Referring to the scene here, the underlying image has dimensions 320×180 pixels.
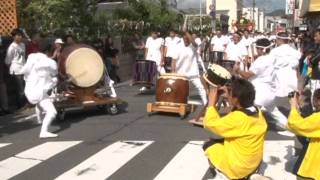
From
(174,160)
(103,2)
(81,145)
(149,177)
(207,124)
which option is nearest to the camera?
A: (207,124)

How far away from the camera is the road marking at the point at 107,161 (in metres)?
7.63

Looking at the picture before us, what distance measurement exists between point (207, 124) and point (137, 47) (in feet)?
60.4

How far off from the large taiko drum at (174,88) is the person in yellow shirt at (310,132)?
6.16 meters

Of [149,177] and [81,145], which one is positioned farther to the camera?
[81,145]

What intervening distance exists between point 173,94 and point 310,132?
6444mm

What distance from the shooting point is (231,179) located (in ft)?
17.8

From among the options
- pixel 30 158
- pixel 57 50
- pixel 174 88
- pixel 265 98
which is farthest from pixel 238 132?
pixel 57 50

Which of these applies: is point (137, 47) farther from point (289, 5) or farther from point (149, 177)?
point (289, 5)

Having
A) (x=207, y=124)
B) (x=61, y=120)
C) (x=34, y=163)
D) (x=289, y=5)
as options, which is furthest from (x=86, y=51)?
(x=289, y=5)

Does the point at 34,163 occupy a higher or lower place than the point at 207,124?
lower

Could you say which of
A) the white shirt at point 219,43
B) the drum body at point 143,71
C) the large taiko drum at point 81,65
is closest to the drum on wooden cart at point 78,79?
the large taiko drum at point 81,65

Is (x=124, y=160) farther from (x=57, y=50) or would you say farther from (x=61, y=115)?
(x=57, y=50)

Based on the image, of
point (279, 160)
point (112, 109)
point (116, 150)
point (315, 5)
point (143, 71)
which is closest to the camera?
point (279, 160)

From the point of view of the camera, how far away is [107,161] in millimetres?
8391
